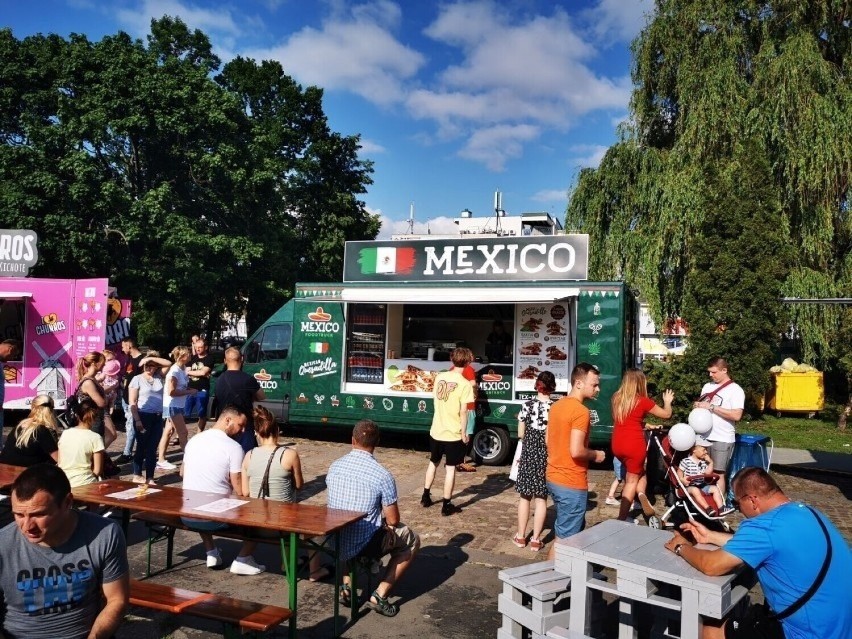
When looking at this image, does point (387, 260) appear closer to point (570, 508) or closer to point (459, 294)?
point (459, 294)

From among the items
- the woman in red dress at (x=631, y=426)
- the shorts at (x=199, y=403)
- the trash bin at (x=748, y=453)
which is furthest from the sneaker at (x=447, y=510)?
the shorts at (x=199, y=403)

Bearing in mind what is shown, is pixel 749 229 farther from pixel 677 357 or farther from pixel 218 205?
pixel 218 205

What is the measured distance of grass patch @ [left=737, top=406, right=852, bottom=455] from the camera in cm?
1317

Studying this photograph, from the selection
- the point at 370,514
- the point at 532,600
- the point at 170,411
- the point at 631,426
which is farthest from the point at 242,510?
the point at 170,411

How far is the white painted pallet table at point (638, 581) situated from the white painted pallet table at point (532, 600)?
13 centimetres

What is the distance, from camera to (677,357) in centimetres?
1558

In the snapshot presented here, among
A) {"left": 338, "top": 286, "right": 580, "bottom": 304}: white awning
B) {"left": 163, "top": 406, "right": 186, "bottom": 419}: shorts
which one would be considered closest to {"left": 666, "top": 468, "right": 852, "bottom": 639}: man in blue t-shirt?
{"left": 338, "top": 286, "right": 580, "bottom": 304}: white awning

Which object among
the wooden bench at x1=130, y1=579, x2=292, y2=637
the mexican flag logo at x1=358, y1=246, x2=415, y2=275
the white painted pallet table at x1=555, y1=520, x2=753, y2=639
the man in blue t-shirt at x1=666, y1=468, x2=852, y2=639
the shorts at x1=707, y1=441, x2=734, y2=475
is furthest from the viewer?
the mexican flag logo at x1=358, y1=246, x2=415, y2=275

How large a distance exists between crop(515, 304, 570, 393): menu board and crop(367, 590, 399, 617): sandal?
20.8ft

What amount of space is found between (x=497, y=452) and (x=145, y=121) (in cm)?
1630

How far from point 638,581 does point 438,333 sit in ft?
31.4

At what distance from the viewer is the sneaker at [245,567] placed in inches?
217

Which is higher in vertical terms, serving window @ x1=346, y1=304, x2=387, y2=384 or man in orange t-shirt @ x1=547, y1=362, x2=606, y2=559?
serving window @ x1=346, y1=304, x2=387, y2=384

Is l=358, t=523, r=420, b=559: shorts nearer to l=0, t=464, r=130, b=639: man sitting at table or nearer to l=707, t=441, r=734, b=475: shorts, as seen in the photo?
l=0, t=464, r=130, b=639: man sitting at table
